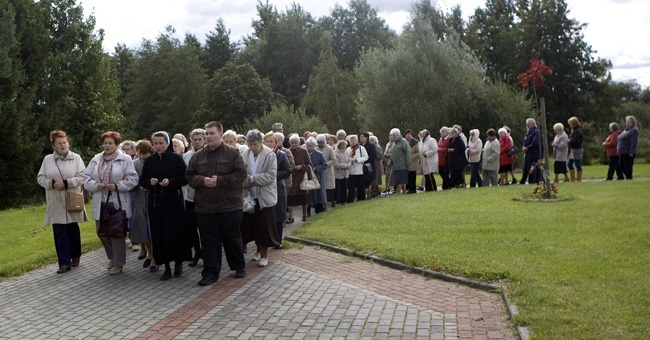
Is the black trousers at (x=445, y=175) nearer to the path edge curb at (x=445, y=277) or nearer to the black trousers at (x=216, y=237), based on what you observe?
the path edge curb at (x=445, y=277)

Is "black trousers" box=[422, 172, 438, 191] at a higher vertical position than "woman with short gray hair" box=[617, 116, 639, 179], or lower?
lower

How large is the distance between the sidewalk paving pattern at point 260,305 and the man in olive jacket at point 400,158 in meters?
9.67

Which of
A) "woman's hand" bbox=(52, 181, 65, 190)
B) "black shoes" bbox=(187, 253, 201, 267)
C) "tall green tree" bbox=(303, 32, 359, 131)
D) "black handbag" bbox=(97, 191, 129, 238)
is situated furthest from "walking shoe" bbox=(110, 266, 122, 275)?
"tall green tree" bbox=(303, 32, 359, 131)

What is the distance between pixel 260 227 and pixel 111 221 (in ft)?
7.42

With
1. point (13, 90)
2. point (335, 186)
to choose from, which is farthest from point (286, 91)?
point (335, 186)

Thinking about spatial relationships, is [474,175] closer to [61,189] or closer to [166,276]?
[166,276]

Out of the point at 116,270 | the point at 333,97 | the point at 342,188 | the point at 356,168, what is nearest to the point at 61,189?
the point at 116,270

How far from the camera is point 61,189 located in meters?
11.3

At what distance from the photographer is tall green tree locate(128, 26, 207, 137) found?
73.2 meters

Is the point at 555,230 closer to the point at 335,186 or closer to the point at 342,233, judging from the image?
the point at 342,233

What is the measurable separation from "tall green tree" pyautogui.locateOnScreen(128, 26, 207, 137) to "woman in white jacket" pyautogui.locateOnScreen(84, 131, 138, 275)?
6238 centimetres

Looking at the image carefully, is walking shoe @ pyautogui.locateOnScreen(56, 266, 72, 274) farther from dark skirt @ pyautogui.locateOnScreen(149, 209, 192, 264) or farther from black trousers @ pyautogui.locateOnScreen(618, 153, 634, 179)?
black trousers @ pyautogui.locateOnScreen(618, 153, 634, 179)

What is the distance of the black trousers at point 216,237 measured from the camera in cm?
1004

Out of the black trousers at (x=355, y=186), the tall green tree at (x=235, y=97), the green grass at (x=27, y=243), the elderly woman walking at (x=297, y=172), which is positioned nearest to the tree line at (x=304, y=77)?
the tall green tree at (x=235, y=97)
